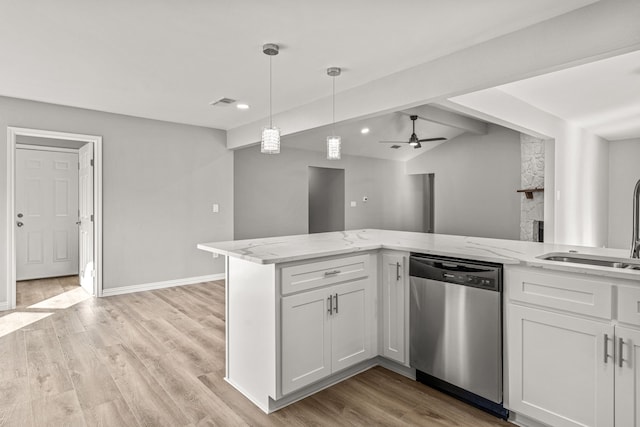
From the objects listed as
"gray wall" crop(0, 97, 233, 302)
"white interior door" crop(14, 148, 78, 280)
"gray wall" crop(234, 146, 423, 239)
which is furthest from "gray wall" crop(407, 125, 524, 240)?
"white interior door" crop(14, 148, 78, 280)

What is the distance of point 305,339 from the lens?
86.4 inches

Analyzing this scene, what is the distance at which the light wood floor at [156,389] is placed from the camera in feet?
6.72

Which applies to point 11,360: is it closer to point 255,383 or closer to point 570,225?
point 255,383

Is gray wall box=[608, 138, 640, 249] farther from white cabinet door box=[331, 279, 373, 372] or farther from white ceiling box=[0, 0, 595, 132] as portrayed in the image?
white cabinet door box=[331, 279, 373, 372]

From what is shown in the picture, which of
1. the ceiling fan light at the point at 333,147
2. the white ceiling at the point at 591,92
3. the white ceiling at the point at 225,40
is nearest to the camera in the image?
the white ceiling at the point at 225,40

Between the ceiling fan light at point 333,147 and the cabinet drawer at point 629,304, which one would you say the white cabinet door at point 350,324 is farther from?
the cabinet drawer at point 629,304

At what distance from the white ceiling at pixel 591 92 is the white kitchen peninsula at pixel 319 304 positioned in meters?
2.05

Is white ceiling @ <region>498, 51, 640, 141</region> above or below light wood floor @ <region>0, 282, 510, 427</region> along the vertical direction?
above

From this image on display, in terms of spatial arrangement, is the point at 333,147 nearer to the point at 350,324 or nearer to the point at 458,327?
the point at 350,324

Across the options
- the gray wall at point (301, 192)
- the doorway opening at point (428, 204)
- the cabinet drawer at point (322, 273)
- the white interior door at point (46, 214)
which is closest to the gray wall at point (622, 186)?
the doorway opening at point (428, 204)

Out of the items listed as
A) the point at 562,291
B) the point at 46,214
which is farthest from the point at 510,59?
the point at 46,214

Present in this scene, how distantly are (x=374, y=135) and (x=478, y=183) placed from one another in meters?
2.48

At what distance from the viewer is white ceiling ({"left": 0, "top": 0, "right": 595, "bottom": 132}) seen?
87.7 inches

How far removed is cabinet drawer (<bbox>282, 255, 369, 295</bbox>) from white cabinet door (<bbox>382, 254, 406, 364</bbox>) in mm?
167
